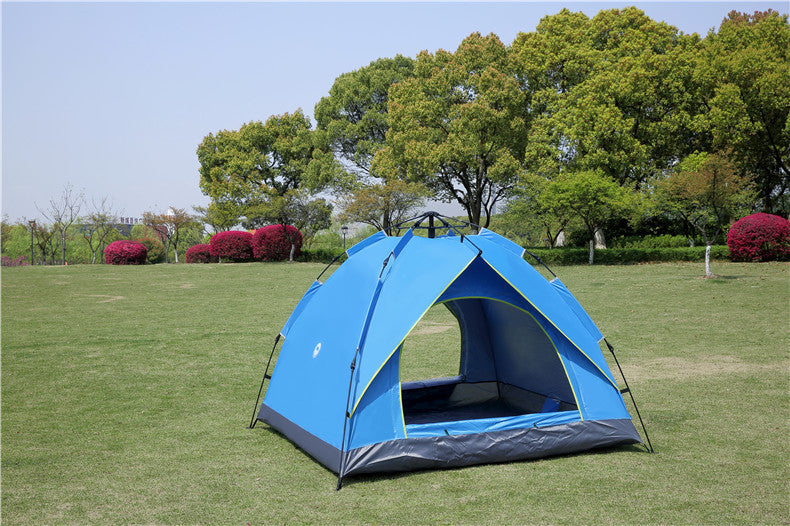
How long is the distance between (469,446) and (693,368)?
203 inches

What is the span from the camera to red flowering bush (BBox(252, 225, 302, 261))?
3309cm

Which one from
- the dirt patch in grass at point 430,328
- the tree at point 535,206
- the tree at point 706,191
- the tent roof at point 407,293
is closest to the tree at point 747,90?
the tree at point 706,191

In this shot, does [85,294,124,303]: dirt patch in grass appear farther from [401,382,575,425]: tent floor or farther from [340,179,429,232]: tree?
[340,179,429,232]: tree

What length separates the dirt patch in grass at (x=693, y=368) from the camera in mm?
8641

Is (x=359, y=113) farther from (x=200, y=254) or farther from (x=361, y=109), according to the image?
(x=200, y=254)

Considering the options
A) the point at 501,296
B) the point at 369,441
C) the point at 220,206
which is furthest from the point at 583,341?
the point at 220,206

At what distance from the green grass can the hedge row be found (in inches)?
443

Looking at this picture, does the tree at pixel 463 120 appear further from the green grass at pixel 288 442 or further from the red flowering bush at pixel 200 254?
the green grass at pixel 288 442

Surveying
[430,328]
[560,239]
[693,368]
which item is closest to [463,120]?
[560,239]

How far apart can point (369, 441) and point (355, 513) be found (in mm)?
760

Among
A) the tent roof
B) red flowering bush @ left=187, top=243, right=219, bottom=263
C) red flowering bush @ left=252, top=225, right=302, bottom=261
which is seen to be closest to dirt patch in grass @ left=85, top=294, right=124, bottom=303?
the tent roof

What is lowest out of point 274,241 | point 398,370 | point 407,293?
point 398,370

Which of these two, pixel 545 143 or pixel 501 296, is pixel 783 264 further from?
pixel 501 296

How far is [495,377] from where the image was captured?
7.73m
